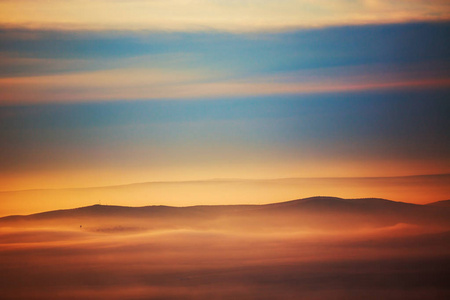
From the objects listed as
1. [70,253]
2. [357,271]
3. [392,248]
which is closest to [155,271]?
[70,253]

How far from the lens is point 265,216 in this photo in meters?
11.2

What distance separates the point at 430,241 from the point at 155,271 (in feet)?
14.0

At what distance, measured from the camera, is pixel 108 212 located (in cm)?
1115

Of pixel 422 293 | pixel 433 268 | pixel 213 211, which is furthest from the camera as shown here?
pixel 213 211

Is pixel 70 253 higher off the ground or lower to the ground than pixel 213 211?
lower

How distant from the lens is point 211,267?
394 inches

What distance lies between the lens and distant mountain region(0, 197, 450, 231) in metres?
11.1

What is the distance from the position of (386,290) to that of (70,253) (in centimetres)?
472

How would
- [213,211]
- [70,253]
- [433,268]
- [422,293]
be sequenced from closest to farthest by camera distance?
1. [422,293]
2. [433,268]
3. [70,253]
4. [213,211]

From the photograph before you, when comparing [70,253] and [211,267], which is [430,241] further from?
[70,253]

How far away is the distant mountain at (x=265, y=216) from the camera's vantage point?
11102 mm

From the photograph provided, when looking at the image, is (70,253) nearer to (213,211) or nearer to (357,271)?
(213,211)

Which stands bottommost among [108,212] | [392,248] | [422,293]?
[422,293]

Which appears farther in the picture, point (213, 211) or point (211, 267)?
point (213, 211)
